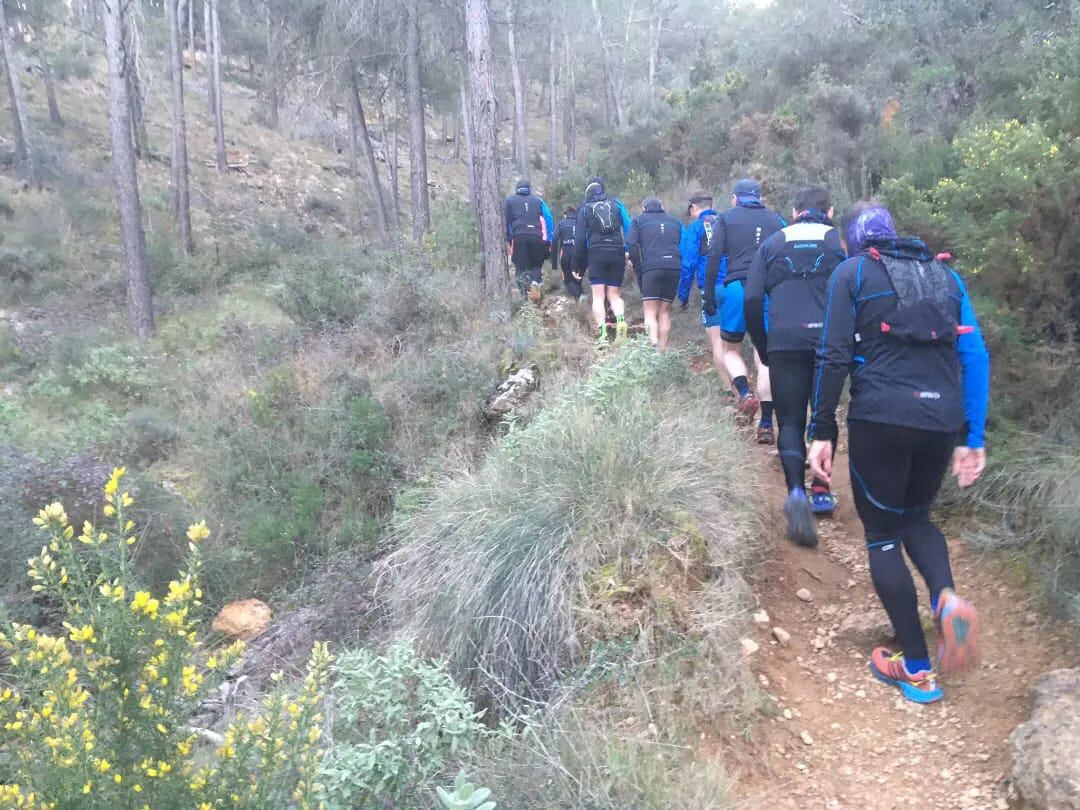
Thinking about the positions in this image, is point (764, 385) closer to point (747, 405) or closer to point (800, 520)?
point (747, 405)

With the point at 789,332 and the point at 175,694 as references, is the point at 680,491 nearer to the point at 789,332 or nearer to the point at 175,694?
the point at 789,332

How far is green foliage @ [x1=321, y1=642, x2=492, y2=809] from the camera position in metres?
2.58

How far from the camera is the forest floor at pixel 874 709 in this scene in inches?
110

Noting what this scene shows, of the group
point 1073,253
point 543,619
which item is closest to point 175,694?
point 543,619

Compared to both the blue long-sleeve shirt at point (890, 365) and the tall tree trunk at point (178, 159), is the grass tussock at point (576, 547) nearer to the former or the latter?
the blue long-sleeve shirt at point (890, 365)

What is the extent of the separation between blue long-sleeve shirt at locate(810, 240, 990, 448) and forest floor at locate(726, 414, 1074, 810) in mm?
974

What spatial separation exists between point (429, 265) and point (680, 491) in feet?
22.7

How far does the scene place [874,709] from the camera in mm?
3148

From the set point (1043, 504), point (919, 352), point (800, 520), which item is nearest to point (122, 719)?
point (919, 352)

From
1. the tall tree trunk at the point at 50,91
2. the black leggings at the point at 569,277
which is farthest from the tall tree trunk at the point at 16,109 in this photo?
the black leggings at the point at 569,277

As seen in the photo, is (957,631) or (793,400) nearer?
(957,631)

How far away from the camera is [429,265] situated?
10008 mm

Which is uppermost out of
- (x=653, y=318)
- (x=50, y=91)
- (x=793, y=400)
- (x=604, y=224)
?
(x=50, y=91)

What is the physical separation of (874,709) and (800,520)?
3.89 ft
